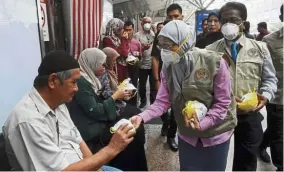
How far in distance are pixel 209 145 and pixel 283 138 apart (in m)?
1.05

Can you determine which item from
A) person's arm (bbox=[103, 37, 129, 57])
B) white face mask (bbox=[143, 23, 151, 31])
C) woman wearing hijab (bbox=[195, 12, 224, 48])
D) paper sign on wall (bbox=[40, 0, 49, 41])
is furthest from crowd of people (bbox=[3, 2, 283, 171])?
white face mask (bbox=[143, 23, 151, 31])

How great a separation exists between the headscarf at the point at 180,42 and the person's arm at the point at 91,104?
76cm

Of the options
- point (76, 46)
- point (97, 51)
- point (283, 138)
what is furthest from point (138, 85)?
point (283, 138)

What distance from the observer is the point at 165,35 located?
1.43m

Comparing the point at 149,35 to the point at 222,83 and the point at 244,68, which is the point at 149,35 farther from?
the point at 222,83

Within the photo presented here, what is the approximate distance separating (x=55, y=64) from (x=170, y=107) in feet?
2.60

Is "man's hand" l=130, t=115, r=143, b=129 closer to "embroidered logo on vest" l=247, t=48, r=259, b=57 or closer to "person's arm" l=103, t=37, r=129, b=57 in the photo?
"embroidered logo on vest" l=247, t=48, r=259, b=57

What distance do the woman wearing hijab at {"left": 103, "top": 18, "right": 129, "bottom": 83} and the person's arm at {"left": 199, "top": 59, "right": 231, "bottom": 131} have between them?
214cm

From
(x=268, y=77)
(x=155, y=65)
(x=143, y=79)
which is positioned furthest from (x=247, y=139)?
(x=143, y=79)

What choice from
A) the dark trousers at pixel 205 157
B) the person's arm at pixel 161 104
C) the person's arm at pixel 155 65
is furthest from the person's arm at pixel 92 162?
the person's arm at pixel 155 65

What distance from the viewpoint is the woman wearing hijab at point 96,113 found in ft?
6.55

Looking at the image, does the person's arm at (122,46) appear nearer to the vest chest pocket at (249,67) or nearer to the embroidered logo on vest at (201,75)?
the vest chest pocket at (249,67)

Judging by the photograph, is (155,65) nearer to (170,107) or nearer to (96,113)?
(96,113)

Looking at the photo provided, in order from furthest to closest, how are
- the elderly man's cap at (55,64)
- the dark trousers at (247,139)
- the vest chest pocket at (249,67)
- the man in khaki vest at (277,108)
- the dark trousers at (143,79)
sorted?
the dark trousers at (143,79), the man in khaki vest at (277,108), the dark trousers at (247,139), the vest chest pocket at (249,67), the elderly man's cap at (55,64)
